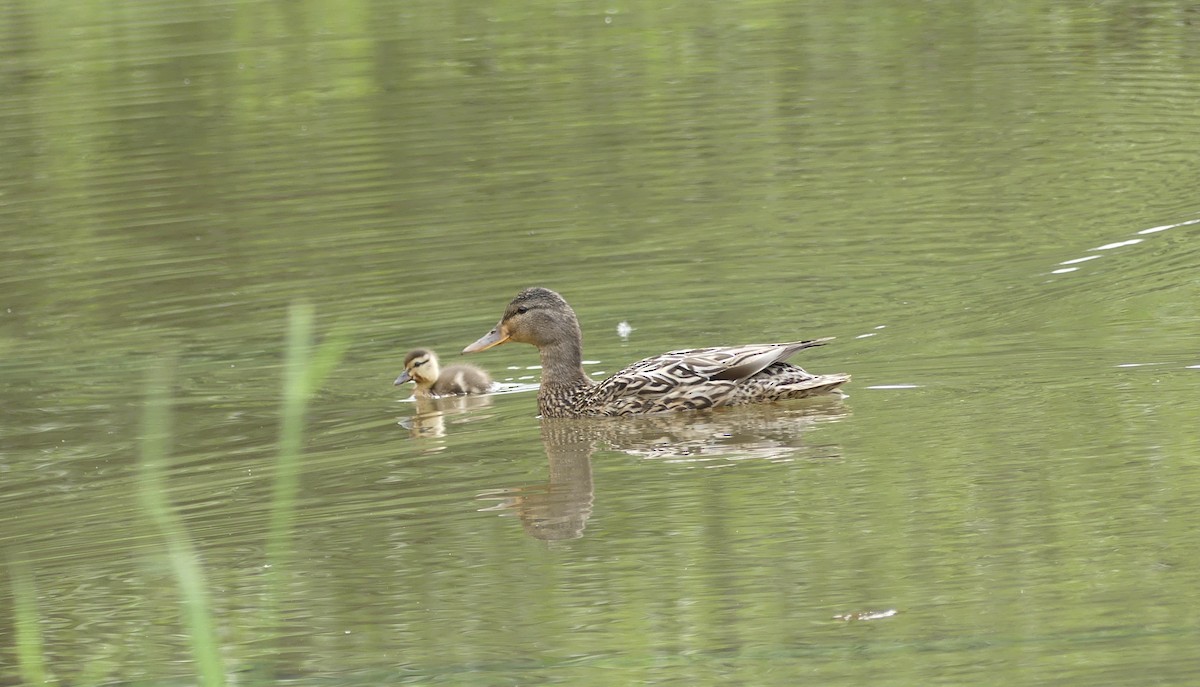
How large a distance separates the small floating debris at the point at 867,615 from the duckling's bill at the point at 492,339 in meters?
4.66

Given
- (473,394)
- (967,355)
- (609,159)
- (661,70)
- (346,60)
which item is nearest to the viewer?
(967,355)

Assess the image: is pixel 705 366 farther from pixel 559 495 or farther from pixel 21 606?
pixel 21 606

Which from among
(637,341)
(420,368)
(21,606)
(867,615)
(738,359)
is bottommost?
(637,341)

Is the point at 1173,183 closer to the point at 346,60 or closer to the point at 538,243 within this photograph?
the point at 538,243

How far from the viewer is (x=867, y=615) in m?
5.37

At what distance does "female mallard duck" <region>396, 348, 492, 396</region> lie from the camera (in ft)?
A: 32.0

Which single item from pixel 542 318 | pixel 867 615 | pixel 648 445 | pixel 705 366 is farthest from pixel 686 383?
pixel 867 615

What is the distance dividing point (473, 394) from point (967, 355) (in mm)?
2562

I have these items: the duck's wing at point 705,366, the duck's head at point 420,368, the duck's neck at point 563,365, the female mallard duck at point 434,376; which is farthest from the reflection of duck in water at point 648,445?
the duck's head at point 420,368

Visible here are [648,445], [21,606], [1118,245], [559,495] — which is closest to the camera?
[21,606]

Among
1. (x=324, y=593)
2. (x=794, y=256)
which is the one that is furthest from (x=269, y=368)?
(x=324, y=593)

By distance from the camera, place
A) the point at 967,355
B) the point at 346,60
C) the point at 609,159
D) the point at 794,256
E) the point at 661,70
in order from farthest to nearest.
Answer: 1. the point at 346,60
2. the point at 661,70
3. the point at 609,159
4. the point at 794,256
5. the point at 967,355

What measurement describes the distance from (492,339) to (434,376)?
0.36 metres

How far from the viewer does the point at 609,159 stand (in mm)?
15516
